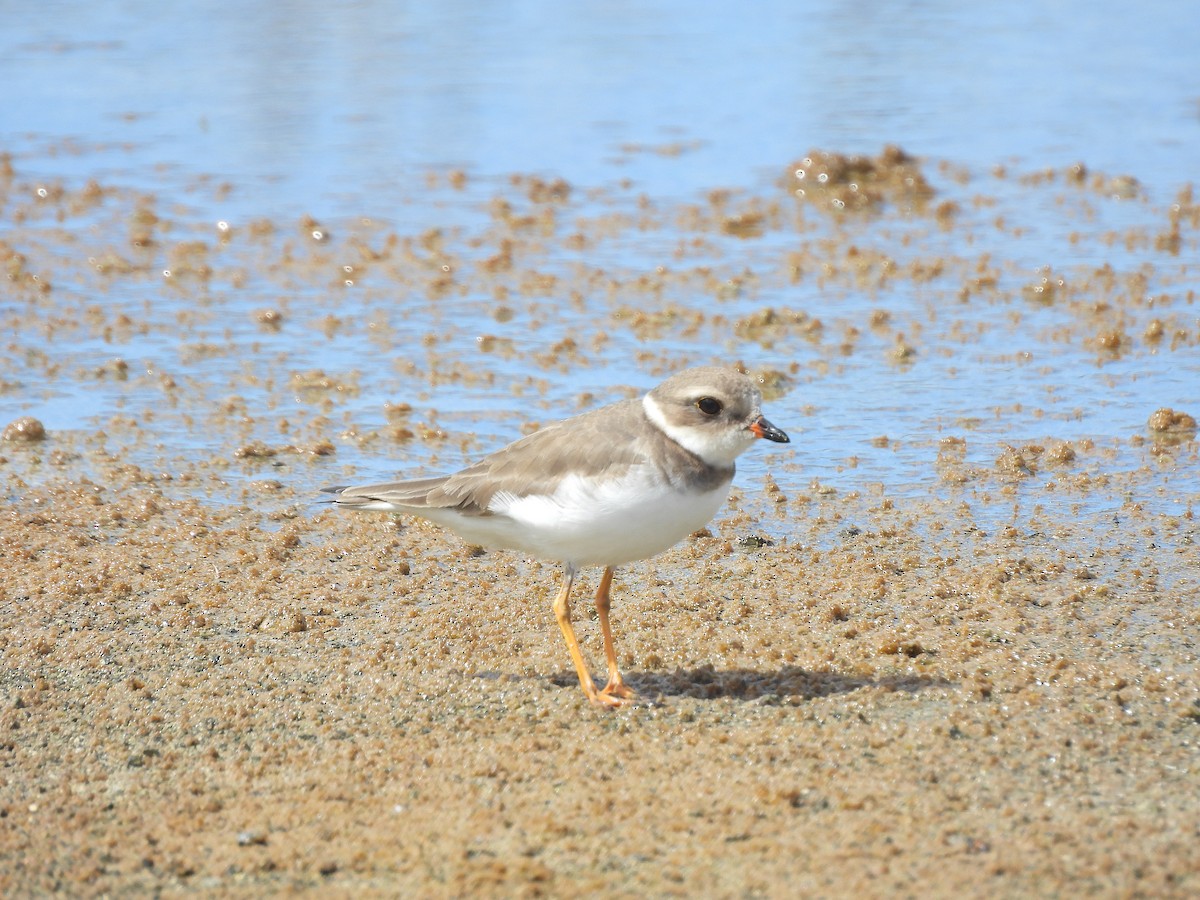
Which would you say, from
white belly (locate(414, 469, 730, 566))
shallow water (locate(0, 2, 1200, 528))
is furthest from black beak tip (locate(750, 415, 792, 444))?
shallow water (locate(0, 2, 1200, 528))

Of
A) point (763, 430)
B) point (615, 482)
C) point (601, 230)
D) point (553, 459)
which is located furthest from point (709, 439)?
point (601, 230)

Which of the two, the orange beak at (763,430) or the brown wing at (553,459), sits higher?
the orange beak at (763,430)

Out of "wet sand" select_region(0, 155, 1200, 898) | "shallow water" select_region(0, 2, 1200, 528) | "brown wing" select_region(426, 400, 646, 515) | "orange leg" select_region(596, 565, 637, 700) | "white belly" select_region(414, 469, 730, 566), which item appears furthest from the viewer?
"shallow water" select_region(0, 2, 1200, 528)

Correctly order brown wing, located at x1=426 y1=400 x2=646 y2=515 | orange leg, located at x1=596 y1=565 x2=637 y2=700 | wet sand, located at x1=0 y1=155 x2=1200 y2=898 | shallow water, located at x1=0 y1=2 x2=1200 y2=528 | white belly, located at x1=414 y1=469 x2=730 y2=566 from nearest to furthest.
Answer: wet sand, located at x1=0 y1=155 x2=1200 y2=898
white belly, located at x1=414 y1=469 x2=730 y2=566
brown wing, located at x1=426 y1=400 x2=646 y2=515
orange leg, located at x1=596 y1=565 x2=637 y2=700
shallow water, located at x1=0 y1=2 x2=1200 y2=528

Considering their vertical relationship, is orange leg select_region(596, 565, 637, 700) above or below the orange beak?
below

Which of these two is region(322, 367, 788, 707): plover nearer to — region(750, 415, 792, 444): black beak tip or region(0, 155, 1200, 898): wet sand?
region(750, 415, 792, 444): black beak tip

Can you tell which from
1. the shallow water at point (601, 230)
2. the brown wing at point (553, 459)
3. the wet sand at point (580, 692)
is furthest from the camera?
the shallow water at point (601, 230)

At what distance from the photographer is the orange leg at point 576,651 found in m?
5.70

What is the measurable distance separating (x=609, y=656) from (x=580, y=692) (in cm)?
18

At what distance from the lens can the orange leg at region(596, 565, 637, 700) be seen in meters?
5.77

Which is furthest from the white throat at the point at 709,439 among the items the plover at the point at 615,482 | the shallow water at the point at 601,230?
the shallow water at the point at 601,230

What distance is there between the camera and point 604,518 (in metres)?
5.55

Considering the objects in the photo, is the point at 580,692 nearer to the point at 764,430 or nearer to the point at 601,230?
the point at 764,430

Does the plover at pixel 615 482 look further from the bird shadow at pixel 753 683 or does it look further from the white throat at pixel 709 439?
the bird shadow at pixel 753 683
